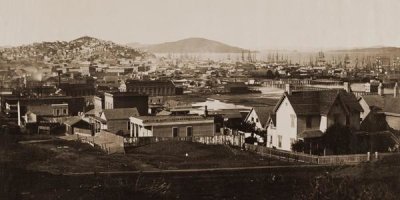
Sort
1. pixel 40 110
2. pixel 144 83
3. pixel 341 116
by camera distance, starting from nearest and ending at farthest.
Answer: pixel 341 116, pixel 40 110, pixel 144 83

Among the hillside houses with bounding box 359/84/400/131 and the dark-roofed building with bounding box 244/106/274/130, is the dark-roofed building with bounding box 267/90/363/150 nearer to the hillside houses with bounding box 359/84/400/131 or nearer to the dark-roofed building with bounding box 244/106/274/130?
the hillside houses with bounding box 359/84/400/131

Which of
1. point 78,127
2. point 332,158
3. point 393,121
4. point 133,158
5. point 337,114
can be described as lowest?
point 78,127

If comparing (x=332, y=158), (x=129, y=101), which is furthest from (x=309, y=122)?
(x=129, y=101)

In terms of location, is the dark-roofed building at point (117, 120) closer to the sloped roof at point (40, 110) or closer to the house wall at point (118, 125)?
the house wall at point (118, 125)

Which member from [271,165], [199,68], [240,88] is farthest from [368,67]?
[271,165]

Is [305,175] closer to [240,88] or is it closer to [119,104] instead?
[119,104]

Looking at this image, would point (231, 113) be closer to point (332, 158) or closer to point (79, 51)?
point (332, 158)
